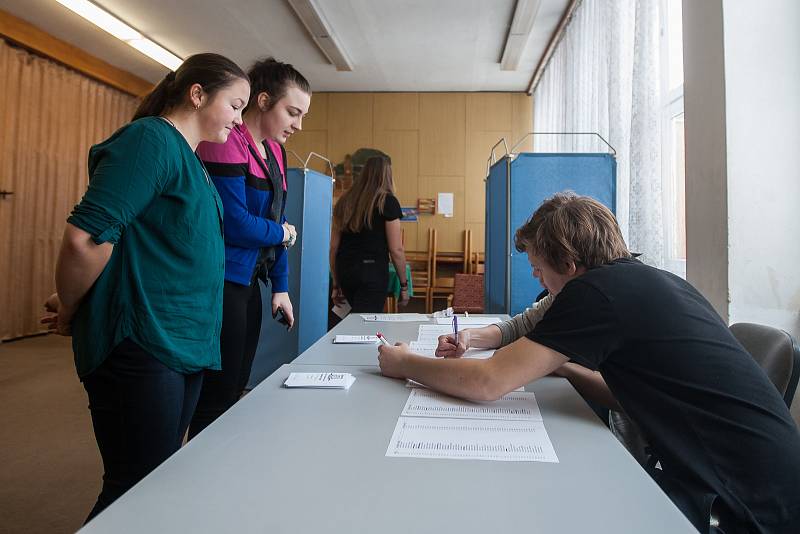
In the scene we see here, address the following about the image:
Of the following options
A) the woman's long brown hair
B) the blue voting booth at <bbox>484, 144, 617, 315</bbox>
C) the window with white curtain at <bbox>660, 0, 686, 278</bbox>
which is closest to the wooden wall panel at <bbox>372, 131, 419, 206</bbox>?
the blue voting booth at <bbox>484, 144, 617, 315</bbox>

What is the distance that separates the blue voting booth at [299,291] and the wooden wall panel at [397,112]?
3332 millimetres

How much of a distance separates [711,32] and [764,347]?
1316 mm

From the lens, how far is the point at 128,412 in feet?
3.28

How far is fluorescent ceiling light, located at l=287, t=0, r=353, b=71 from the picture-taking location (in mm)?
4316

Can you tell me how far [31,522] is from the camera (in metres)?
1.79

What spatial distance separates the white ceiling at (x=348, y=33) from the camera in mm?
4473

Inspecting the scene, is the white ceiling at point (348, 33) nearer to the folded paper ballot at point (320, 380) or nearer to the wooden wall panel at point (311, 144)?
the wooden wall panel at point (311, 144)

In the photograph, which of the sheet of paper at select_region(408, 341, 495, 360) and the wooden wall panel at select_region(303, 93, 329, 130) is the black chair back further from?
the wooden wall panel at select_region(303, 93, 329, 130)

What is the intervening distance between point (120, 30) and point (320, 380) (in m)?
5.00

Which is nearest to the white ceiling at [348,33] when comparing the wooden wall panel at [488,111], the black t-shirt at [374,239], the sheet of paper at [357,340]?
the wooden wall panel at [488,111]

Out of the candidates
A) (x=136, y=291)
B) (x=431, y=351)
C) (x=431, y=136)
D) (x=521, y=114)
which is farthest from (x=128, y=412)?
(x=521, y=114)

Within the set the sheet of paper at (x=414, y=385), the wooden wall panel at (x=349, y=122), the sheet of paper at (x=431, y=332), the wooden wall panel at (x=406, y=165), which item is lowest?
the sheet of paper at (x=414, y=385)

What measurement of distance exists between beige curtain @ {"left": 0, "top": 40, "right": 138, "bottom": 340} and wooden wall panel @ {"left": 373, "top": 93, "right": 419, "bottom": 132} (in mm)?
3215

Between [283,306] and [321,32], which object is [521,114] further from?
[283,306]
